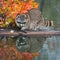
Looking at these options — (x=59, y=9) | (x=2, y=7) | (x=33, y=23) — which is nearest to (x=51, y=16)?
(x=59, y=9)

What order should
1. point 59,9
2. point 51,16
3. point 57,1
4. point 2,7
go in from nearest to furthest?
point 2,7
point 51,16
point 59,9
point 57,1

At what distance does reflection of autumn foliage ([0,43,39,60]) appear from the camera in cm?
728

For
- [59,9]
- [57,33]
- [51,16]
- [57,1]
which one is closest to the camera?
[57,33]

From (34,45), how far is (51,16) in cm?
487

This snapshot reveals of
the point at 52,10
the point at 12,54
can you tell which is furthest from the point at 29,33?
the point at 52,10

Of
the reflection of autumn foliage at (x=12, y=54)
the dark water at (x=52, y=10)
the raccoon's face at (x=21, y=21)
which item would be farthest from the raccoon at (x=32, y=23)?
the dark water at (x=52, y=10)

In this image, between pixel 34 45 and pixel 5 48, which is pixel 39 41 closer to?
pixel 34 45

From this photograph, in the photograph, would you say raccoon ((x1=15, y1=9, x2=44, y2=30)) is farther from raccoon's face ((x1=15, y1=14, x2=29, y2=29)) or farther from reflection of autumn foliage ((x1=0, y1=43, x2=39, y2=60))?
reflection of autumn foliage ((x1=0, y1=43, x2=39, y2=60))

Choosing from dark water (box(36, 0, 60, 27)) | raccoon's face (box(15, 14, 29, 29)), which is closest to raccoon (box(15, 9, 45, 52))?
raccoon's face (box(15, 14, 29, 29))

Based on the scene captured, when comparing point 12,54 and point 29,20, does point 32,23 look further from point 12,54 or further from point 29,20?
point 12,54

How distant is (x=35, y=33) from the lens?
24.9 feet

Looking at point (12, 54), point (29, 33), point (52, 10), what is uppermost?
point (29, 33)

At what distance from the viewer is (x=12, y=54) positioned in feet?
24.6

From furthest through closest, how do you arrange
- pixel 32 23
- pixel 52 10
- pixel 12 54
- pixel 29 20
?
pixel 52 10, pixel 32 23, pixel 29 20, pixel 12 54
